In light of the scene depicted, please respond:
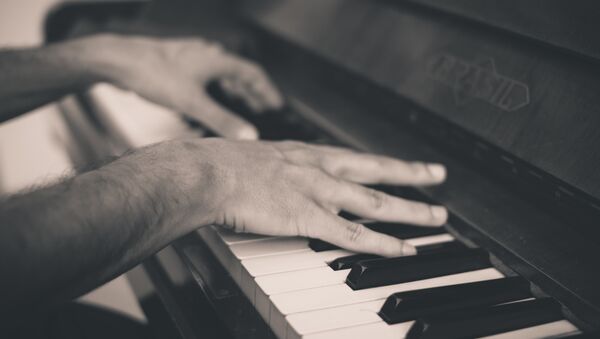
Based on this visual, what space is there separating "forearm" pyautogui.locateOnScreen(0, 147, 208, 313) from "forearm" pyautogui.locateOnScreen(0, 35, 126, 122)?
668mm

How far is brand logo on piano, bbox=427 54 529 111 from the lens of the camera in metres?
1.05

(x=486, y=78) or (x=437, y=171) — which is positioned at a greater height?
(x=486, y=78)

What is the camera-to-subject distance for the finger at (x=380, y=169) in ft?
3.51

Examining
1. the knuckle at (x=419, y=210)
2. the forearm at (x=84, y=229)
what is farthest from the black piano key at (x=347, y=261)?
the forearm at (x=84, y=229)

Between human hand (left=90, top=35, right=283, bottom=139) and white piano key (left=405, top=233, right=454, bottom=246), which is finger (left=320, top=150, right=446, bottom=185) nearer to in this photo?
white piano key (left=405, top=233, right=454, bottom=246)

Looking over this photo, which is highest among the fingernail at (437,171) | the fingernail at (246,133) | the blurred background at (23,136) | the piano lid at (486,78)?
the piano lid at (486,78)

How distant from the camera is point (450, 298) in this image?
810 millimetres

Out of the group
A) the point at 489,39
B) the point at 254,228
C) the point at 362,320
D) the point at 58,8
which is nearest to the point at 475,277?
the point at 362,320

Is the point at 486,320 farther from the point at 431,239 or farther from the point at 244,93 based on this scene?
the point at 244,93

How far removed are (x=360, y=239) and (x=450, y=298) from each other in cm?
17

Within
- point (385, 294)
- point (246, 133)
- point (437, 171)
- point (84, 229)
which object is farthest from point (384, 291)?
point (246, 133)

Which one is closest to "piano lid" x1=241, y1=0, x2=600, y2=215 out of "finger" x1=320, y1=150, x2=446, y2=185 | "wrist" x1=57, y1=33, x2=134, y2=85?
"finger" x1=320, y1=150, x2=446, y2=185

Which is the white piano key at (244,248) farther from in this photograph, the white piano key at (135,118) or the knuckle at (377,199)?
the white piano key at (135,118)

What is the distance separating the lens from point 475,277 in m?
0.89
